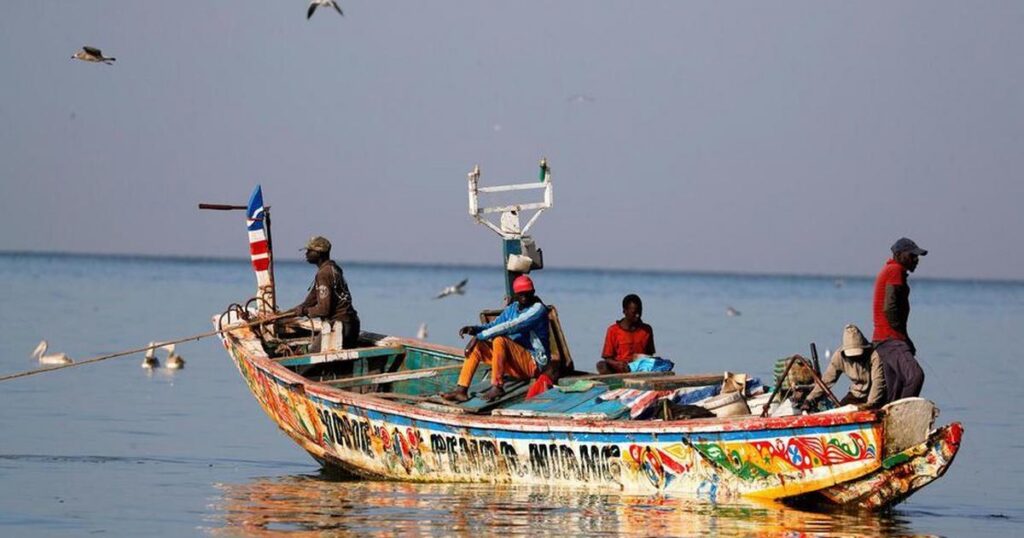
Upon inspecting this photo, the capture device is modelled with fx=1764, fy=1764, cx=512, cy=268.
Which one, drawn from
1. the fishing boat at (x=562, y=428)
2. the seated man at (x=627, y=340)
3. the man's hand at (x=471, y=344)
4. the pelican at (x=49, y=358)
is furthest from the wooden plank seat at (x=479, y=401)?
the pelican at (x=49, y=358)

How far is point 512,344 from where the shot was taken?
632 inches

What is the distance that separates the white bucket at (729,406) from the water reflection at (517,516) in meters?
0.87

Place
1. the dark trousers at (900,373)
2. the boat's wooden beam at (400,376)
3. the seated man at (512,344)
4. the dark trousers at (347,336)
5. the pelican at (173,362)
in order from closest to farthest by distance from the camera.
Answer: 1. the dark trousers at (900,373)
2. the seated man at (512,344)
3. the boat's wooden beam at (400,376)
4. the dark trousers at (347,336)
5. the pelican at (173,362)

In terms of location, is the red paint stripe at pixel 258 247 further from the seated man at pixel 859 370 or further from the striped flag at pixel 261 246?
the seated man at pixel 859 370

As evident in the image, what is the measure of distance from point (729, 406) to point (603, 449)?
1117 mm

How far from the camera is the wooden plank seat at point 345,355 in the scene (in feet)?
58.7

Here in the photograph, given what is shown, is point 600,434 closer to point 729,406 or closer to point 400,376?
point 729,406

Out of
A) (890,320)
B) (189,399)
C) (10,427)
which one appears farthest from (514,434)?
(189,399)

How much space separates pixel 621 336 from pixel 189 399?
9808 mm

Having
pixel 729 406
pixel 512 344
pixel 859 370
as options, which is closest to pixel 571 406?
pixel 512 344

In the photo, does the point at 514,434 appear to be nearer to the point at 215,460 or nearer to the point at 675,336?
the point at 215,460

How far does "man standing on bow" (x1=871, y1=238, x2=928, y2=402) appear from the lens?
45.8 feet

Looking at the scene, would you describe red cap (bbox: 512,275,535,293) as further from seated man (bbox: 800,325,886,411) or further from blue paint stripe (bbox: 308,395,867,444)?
seated man (bbox: 800,325,886,411)

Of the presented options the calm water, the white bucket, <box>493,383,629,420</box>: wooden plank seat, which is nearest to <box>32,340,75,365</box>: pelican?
the calm water
